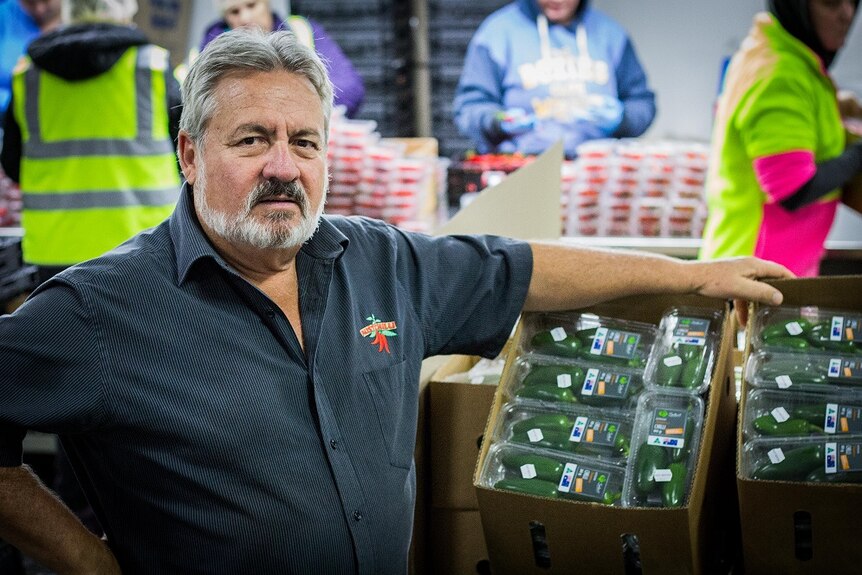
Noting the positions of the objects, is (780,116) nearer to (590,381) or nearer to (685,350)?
(685,350)

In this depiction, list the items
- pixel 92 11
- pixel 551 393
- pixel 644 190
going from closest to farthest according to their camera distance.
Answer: pixel 551 393 < pixel 92 11 < pixel 644 190

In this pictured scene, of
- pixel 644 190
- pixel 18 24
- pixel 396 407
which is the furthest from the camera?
pixel 18 24

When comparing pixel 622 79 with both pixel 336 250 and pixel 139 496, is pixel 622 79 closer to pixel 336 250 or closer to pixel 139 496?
pixel 336 250

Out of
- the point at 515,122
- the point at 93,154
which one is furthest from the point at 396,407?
the point at 515,122

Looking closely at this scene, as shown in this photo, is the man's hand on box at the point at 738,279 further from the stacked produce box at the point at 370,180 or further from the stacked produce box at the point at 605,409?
the stacked produce box at the point at 370,180

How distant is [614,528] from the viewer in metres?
1.82

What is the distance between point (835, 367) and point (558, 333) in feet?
1.89

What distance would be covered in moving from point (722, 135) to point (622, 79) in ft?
5.72

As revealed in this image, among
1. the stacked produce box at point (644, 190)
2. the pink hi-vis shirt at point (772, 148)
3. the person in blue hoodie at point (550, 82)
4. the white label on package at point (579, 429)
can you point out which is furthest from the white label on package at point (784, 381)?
the person in blue hoodie at point (550, 82)

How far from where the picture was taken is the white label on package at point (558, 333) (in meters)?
2.20

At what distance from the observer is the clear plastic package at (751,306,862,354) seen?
203 cm

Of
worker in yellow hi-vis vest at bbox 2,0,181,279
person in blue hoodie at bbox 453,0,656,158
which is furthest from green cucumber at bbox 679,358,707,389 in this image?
person in blue hoodie at bbox 453,0,656,158

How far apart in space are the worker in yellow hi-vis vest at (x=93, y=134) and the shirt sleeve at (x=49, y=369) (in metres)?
2.36

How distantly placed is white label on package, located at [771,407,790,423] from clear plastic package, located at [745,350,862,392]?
0.20ft
